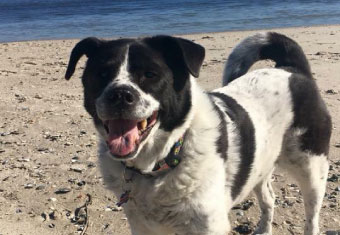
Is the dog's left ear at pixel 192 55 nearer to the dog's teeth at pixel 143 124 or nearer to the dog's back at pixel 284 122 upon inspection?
the dog's teeth at pixel 143 124


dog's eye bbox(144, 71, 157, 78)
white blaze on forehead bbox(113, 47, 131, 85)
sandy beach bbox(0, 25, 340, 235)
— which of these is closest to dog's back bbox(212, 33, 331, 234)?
sandy beach bbox(0, 25, 340, 235)

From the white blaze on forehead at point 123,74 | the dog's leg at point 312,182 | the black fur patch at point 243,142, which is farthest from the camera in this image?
the dog's leg at point 312,182

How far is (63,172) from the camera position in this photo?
204 inches

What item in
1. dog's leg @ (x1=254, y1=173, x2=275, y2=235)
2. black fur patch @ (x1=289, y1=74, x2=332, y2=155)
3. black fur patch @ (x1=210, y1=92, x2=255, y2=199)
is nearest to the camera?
black fur patch @ (x1=210, y1=92, x2=255, y2=199)

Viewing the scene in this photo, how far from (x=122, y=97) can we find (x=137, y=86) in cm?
16

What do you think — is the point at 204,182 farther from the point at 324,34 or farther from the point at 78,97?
the point at 324,34

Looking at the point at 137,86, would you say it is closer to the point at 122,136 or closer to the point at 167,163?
the point at 122,136

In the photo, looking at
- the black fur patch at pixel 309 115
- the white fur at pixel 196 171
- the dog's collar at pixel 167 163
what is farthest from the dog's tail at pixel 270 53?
the dog's collar at pixel 167 163

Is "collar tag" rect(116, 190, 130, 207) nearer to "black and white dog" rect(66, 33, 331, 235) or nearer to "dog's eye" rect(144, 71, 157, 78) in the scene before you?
"black and white dog" rect(66, 33, 331, 235)

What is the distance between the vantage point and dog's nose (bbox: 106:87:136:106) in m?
2.72

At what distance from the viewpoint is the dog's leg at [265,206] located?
417 cm

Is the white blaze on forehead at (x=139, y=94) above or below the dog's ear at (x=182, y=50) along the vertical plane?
below

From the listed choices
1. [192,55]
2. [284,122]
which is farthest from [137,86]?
[284,122]

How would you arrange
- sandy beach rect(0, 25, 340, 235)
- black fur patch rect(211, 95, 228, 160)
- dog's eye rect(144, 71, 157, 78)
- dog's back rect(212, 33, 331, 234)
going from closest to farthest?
1. dog's eye rect(144, 71, 157, 78)
2. black fur patch rect(211, 95, 228, 160)
3. dog's back rect(212, 33, 331, 234)
4. sandy beach rect(0, 25, 340, 235)
